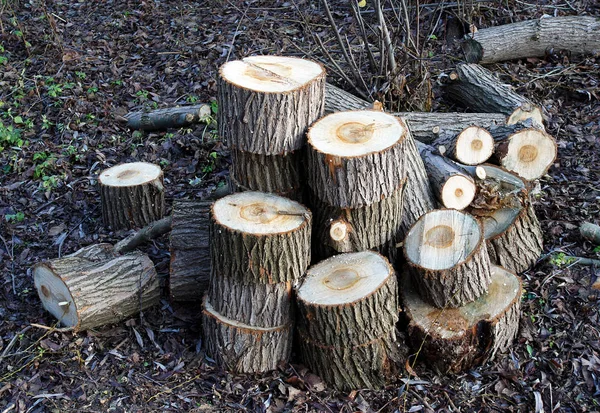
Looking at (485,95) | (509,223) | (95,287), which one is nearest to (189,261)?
(95,287)

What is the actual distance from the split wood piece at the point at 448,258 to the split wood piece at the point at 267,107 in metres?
0.97

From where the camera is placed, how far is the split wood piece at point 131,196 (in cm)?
493

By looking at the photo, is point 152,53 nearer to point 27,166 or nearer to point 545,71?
point 27,166

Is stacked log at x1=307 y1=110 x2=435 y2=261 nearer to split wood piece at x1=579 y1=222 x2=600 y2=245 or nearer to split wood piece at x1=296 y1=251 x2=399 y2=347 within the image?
split wood piece at x1=296 y1=251 x2=399 y2=347

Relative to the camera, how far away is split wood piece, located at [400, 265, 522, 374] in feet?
12.5

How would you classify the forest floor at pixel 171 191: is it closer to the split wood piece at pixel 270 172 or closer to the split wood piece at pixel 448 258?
the split wood piece at pixel 448 258

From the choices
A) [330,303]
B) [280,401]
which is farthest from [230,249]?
[280,401]

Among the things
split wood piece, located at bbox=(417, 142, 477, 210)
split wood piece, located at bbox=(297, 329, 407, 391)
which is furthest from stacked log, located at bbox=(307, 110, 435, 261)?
split wood piece, located at bbox=(297, 329, 407, 391)

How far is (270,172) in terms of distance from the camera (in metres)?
3.98

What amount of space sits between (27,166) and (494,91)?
14.8 feet

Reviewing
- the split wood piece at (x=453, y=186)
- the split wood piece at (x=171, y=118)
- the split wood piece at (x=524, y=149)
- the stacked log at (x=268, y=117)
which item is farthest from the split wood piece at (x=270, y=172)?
the split wood piece at (x=171, y=118)

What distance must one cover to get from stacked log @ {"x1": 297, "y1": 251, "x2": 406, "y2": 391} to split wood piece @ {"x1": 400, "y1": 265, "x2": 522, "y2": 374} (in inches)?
7.1

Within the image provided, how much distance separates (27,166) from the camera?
19.3 feet

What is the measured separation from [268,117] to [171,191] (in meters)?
2.05
